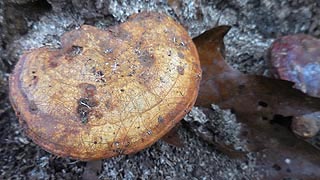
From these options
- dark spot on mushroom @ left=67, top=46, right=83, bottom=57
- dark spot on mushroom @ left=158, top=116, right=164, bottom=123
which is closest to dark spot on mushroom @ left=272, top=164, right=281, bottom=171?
dark spot on mushroom @ left=158, top=116, right=164, bottom=123

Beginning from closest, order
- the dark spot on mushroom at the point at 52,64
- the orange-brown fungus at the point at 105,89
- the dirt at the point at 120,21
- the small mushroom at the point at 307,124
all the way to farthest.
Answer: the orange-brown fungus at the point at 105,89 < the dark spot on mushroom at the point at 52,64 < the dirt at the point at 120,21 < the small mushroom at the point at 307,124

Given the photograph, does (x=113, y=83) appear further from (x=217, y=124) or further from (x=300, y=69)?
(x=300, y=69)

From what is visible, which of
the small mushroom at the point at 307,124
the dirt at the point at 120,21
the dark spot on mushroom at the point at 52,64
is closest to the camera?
the dark spot on mushroom at the point at 52,64

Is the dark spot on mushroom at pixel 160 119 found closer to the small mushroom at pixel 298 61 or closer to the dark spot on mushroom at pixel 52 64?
the dark spot on mushroom at pixel 52 64

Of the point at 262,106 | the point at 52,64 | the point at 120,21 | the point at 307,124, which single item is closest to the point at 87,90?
the point at 52,64

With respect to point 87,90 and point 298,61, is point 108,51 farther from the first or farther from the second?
point 298,61

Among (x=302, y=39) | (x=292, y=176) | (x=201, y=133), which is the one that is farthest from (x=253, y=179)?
(x=302, y=39)

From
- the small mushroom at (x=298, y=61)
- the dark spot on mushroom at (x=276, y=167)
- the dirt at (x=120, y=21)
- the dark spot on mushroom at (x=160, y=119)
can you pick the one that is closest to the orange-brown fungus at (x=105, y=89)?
the dark spot on mushroom at (x=160, y=119)
